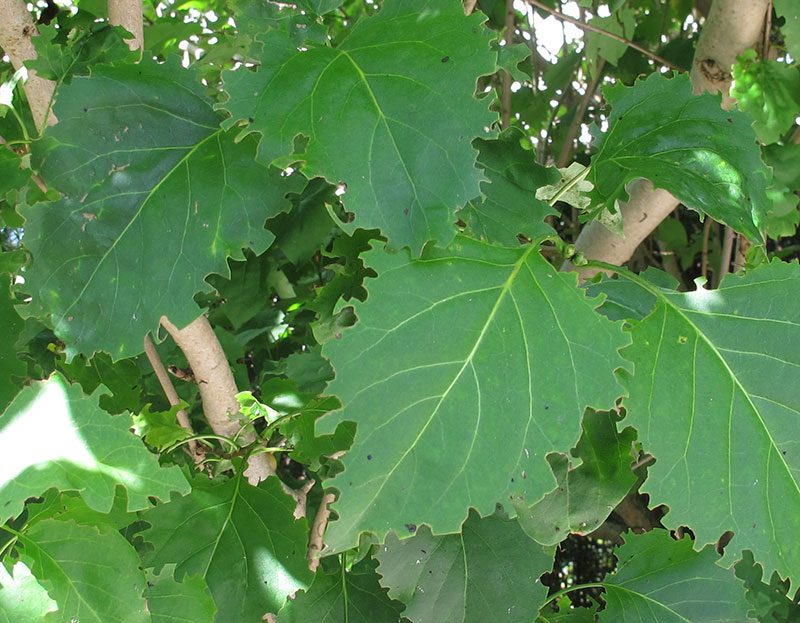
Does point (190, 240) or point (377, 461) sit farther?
point (190, 240)

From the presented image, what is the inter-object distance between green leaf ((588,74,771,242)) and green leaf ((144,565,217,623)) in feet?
1.92

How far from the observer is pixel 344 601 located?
95 cm

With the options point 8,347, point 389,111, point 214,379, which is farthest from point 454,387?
point 8,347

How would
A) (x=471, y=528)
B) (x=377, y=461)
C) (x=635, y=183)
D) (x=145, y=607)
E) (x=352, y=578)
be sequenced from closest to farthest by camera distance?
1. (x=377, y=461)
2. (x=145, y=607)
3. (x=471, y=528)
4. (x=352, y=578)
5. (x=635, y=183)

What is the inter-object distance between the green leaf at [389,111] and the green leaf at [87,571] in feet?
1.26

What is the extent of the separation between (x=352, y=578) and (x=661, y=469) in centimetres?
44

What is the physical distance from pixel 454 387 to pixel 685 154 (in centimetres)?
38

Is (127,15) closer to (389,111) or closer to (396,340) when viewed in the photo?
(389,111)

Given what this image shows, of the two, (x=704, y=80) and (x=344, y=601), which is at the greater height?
(x=704, y=80)

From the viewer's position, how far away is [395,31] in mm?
695

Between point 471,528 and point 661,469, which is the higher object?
point 661,469

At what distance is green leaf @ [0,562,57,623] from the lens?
0.66 m

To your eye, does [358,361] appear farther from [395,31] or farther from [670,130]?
[670,130]

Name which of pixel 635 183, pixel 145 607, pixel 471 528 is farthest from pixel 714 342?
pixel 145 607
